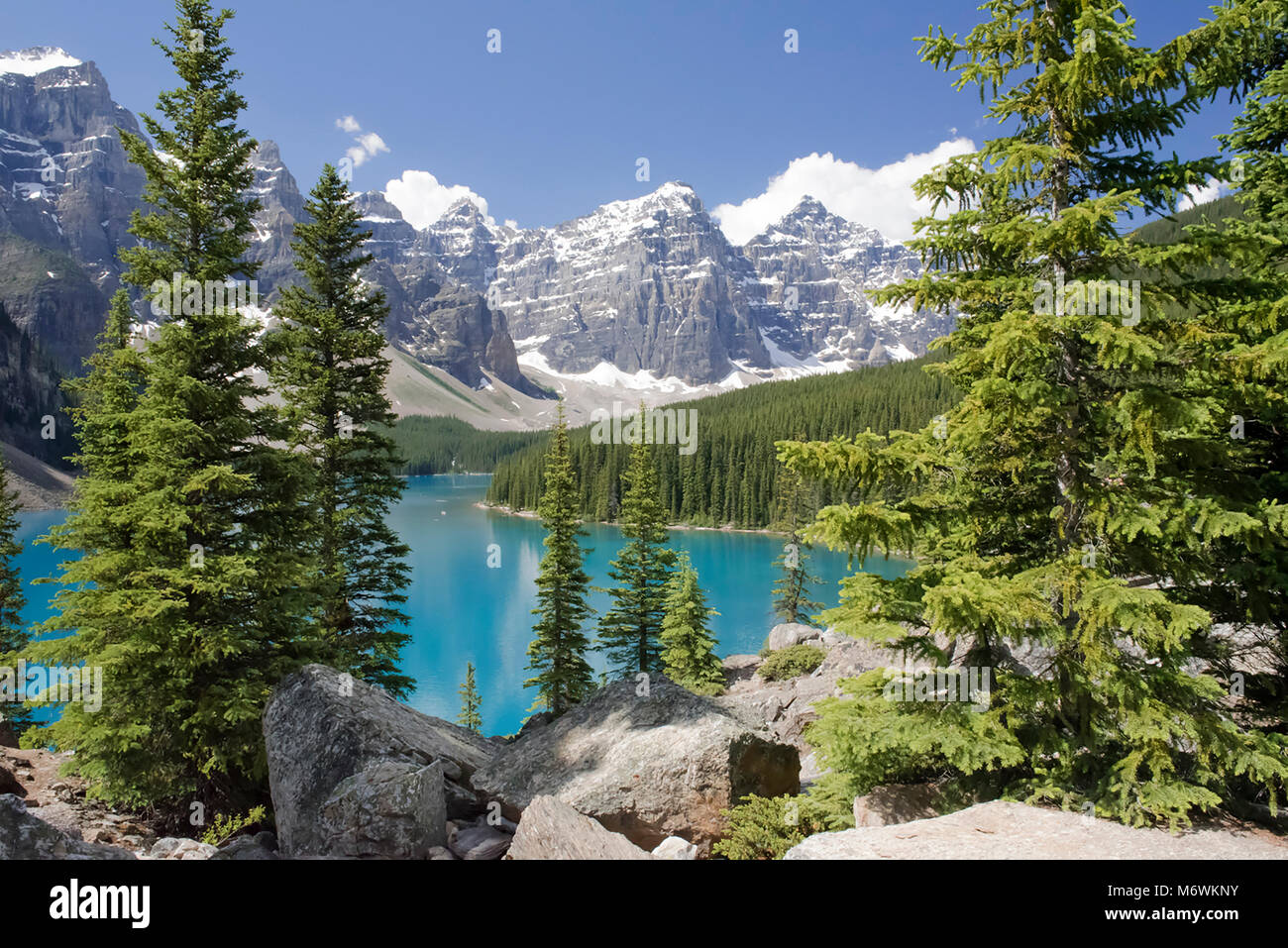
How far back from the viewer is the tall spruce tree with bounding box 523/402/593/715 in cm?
2288

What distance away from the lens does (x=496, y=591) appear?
58.2 metres

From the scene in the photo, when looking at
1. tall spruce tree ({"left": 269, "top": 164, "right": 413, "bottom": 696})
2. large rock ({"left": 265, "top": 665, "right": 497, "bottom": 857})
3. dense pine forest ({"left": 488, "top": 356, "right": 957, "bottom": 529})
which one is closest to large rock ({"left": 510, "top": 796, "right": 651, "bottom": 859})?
large rock ({"left": 265, "top": 665, "right": 497, "bottom": 857})

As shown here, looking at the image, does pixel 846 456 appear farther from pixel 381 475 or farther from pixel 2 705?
pixel 2 705

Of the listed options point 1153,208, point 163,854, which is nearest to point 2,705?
point 163,854

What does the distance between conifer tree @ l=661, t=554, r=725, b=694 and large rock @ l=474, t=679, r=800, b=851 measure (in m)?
15.3

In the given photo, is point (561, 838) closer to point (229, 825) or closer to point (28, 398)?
point (229, 825)

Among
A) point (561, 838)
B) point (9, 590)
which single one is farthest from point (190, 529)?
point (9, 590)

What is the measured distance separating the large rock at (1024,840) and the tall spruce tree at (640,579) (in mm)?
18806

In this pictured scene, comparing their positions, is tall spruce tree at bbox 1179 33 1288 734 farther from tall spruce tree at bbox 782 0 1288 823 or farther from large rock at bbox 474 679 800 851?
large rock at bbox 474 679 800 851

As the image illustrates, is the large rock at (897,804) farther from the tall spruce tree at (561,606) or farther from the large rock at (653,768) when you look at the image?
the tall spruce tree at (561,606)

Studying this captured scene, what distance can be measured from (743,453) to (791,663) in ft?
241

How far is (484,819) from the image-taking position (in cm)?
915

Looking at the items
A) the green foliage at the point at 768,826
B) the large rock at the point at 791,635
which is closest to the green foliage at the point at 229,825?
the green foliage at the point at 768,826
